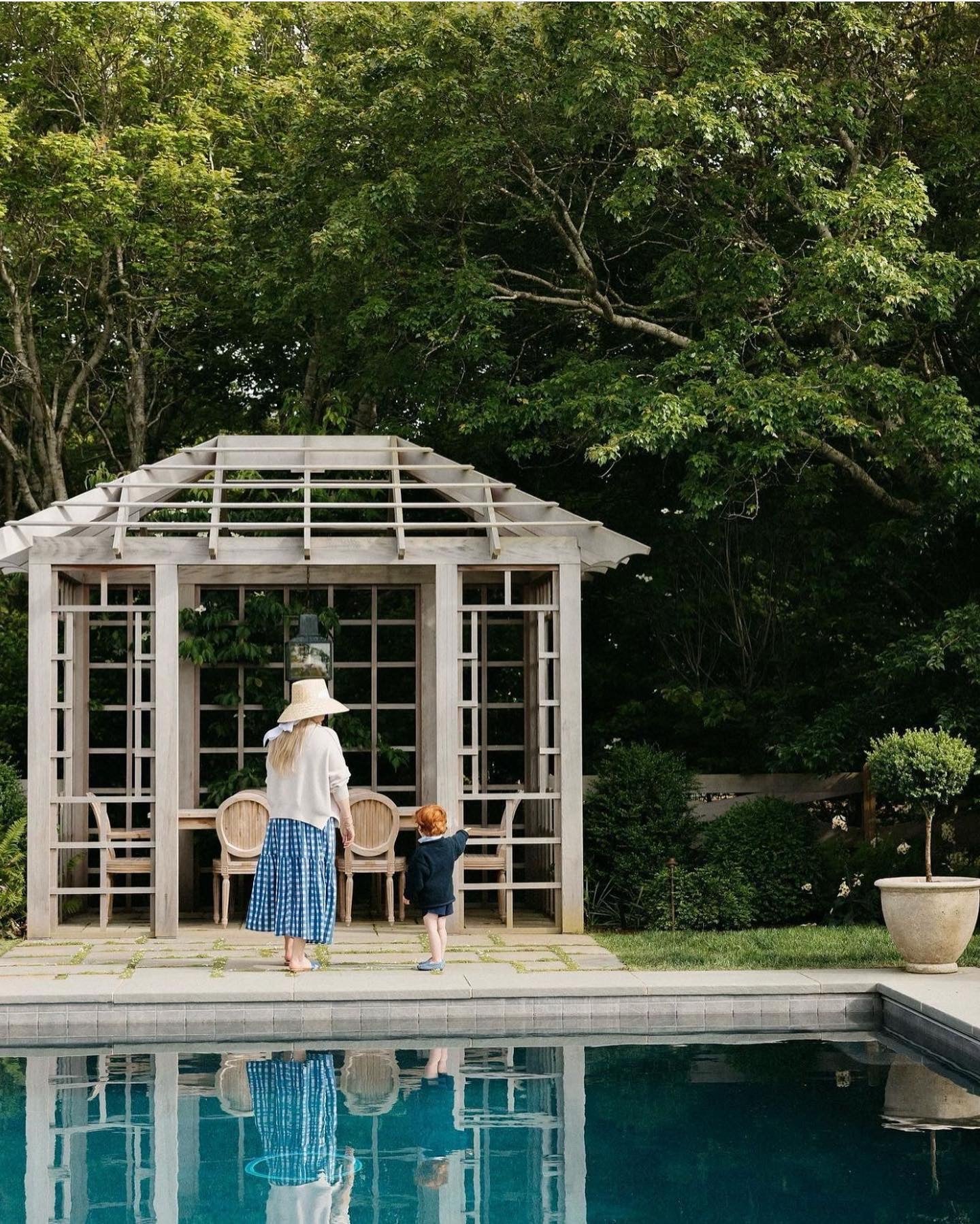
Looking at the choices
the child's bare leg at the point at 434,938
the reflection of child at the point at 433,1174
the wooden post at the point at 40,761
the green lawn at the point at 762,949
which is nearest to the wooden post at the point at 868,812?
the green lawn at the point at 762,949

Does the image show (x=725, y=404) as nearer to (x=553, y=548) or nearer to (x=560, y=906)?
(x=553, y=548)

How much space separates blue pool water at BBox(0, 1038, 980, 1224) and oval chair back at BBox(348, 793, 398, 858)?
3.16 meters

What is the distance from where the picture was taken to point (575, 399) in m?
11.9

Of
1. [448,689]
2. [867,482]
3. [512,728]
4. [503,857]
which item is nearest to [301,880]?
[448,689]

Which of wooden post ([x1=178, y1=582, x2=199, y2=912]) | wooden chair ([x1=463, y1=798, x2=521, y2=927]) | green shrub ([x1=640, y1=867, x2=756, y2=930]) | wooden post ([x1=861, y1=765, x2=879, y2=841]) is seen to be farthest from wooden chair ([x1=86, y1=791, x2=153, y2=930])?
wooden post ([x1=861, y1=765, x2=879, y2=841])

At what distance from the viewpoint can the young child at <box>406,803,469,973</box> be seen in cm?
868

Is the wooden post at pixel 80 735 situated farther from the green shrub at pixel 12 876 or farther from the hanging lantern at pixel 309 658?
the hanging lantern at pixel 309 658

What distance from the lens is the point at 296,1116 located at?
20.7 feet

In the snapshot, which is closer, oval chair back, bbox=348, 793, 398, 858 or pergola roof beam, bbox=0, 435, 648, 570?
pergola roof beam, bbox=0, 435, 648, 570

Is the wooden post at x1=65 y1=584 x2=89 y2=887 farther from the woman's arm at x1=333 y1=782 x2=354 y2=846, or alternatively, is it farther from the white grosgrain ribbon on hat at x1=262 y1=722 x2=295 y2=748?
Result: the woman's arm at x1=333 y1=782 x2=354 y2=846

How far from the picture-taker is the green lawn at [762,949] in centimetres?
889

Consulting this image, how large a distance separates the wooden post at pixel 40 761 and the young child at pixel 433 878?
2.92 meters

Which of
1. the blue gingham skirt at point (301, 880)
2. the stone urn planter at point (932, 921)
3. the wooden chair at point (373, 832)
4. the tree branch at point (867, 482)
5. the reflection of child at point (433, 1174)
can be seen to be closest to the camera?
the reflection of child at point (433, 1174)

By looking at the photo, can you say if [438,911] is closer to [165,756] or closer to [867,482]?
[165,756]
